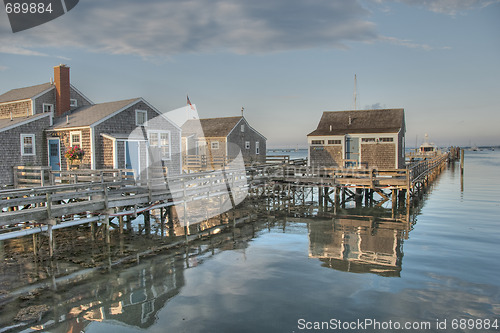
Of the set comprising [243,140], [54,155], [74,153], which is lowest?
[54,155]

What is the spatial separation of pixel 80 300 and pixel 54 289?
1.20m

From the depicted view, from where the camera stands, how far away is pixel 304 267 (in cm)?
1224

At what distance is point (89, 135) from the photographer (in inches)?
896

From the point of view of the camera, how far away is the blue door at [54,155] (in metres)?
24.0

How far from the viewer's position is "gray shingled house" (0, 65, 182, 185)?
22594mm

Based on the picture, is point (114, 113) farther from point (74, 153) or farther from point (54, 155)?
point (54, 155)

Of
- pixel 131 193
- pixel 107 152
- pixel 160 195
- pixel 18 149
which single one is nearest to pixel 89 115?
pixel 107 152

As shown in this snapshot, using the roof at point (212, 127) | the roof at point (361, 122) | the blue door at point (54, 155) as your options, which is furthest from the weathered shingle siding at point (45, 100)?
the roof at point (361, 122)

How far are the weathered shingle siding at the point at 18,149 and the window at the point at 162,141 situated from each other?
268 inches

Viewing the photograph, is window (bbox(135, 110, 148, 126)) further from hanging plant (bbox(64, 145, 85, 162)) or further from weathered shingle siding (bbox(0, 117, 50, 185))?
weathered shingle siding (bbox(0, 117, 50, 185))

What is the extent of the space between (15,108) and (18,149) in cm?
1014

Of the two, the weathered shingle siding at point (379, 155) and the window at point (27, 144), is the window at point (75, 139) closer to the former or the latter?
the window at point (27, 144)

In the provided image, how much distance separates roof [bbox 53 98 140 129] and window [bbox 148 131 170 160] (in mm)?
2749

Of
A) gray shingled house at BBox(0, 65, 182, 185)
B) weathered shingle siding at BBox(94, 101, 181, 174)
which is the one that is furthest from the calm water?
weathered shingle siding at BBox(94, 101, 181, 174)
